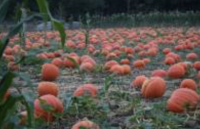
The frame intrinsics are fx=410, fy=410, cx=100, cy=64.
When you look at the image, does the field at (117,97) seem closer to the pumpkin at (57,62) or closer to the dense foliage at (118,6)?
the pumpkin at (57,62)

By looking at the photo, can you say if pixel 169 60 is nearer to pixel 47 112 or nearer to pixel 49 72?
pixel 49 72

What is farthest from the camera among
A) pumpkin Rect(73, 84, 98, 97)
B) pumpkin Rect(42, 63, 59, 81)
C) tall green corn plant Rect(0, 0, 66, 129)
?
pumpkin Rect(42, 63, 59, 81)

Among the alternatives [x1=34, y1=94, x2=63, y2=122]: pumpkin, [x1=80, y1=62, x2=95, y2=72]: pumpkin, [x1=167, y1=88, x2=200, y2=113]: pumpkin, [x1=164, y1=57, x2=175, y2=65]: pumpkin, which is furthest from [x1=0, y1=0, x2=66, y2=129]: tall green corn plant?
[x1=164, y1=57, x2=175, y2=65]: pumpkin

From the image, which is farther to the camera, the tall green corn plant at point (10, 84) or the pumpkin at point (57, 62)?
the pumpkin at point (57, 62)

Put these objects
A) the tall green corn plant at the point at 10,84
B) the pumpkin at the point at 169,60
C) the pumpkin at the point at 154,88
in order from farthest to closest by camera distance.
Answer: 1. the pumpkin at the point at 169,60
2. the pumpkin at the point at 154,88
3. the tall green corn plant at the point at 10,84

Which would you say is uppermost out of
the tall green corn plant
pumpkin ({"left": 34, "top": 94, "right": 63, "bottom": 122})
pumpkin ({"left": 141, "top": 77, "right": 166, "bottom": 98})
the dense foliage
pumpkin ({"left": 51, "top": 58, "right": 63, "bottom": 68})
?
the tall green corn plant

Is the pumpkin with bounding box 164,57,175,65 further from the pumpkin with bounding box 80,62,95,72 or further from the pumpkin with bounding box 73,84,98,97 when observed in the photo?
the pumpkin with bounding box 73,84,98,97

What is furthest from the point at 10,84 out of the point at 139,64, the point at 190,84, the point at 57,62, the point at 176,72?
the point at 139,64

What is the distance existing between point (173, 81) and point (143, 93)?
1058mm

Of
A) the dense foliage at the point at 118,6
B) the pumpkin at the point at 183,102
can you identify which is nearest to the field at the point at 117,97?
the pumpkin at the point at 183,102

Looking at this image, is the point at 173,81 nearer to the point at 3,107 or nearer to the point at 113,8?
the point at 3,107

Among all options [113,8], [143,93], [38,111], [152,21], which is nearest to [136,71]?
[143,93]

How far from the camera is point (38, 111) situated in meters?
2.70

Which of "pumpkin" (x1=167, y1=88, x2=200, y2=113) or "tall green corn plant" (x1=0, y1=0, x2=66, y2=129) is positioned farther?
"pumpkin" (x1=167, y1=88, x2=200, y2=113)
